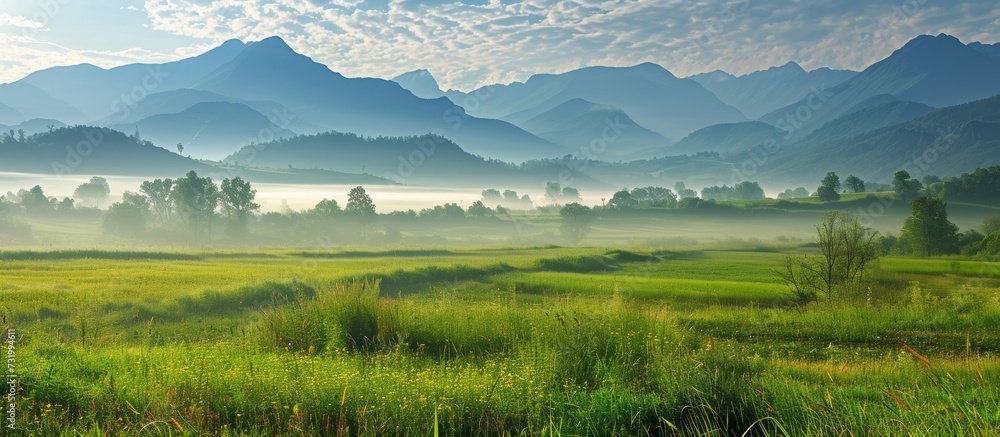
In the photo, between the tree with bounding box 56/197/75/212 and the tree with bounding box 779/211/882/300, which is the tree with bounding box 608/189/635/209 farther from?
the tree with bounding box 779/211/882/300

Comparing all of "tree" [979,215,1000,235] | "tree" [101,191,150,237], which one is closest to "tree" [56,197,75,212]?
"tree" [101,191,150,237]

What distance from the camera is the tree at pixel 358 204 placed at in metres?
116

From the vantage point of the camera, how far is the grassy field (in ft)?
27.9

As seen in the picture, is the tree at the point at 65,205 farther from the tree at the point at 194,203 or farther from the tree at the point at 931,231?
the tree at the point at 931,231

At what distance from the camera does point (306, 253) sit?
64.5m

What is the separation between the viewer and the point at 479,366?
13.7 metres

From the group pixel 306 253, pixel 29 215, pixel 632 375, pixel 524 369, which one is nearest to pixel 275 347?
pixel 524 369

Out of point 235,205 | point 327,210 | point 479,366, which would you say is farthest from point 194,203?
point 479,366

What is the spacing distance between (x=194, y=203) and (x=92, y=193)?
68933 mm

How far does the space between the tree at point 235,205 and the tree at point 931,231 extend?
324 ft

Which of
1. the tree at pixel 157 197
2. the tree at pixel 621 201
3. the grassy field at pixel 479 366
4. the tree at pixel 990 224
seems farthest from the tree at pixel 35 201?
the tree at pixel 990 224

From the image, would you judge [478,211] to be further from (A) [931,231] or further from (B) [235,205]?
(A) [931,231]

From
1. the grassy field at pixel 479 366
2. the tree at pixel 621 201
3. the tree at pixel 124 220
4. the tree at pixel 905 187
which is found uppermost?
the tree at pixel 905 187

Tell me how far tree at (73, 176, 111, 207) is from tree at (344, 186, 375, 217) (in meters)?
77.0
